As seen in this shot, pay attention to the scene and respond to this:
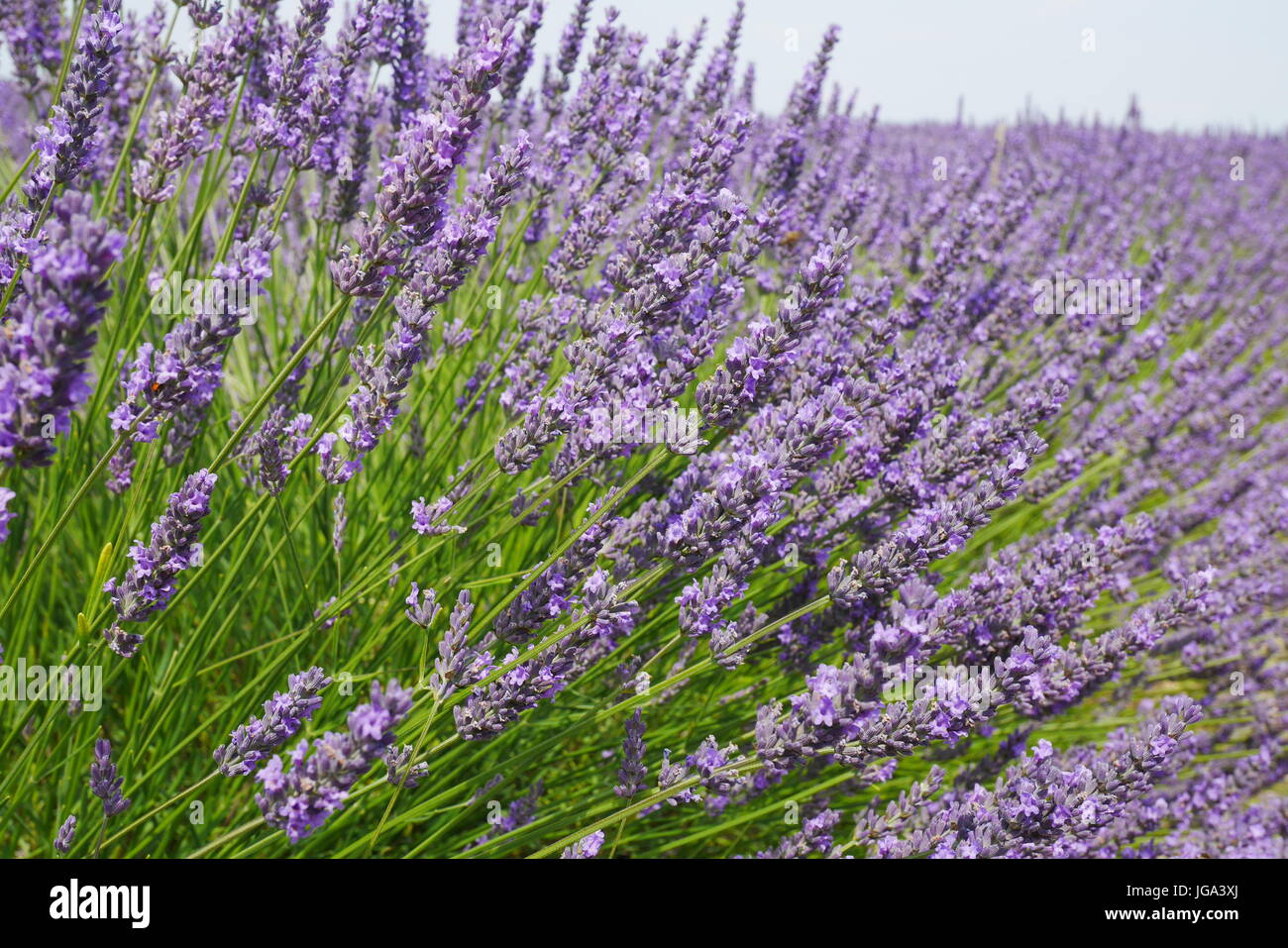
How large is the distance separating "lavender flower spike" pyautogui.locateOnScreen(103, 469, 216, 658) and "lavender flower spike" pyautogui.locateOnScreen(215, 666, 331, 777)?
0.83 feet

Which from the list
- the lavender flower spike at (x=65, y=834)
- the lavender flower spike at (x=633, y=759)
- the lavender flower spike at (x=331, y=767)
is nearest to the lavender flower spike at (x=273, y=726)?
the lavender flower spike at (x=331, y=767)

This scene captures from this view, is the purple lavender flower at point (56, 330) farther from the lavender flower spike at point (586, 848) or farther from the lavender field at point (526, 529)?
the lavender flower spike at point (586, 848)

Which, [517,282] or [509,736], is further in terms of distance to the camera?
[517,282]

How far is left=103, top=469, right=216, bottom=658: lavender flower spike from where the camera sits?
133 cm

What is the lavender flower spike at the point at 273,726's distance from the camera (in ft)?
4.31

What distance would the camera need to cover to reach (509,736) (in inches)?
73.2
